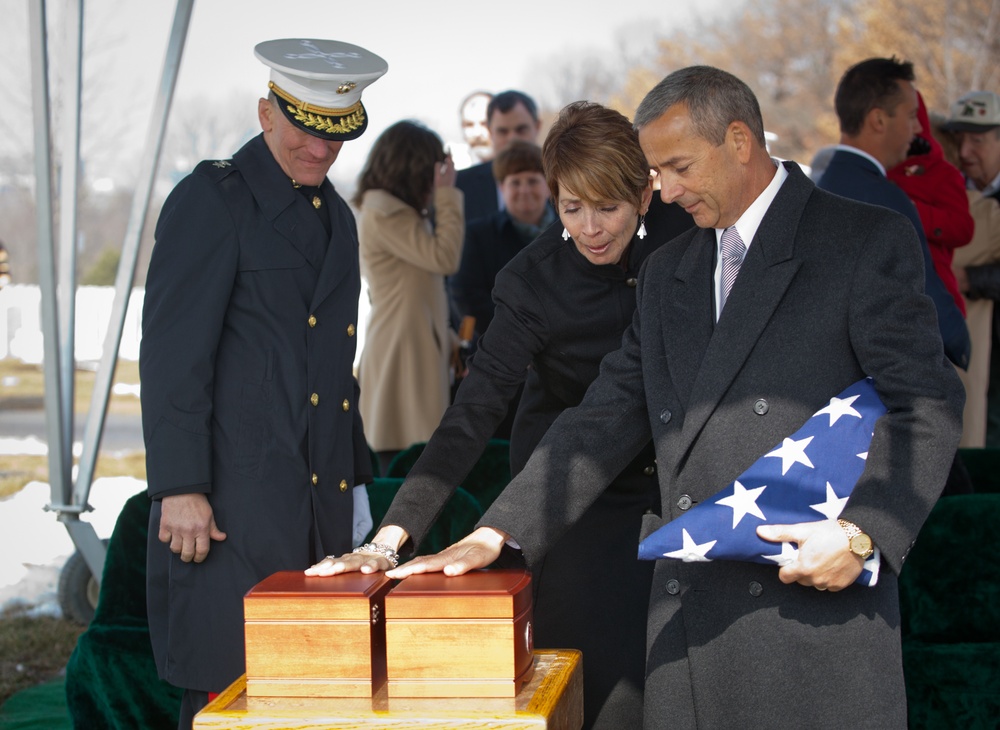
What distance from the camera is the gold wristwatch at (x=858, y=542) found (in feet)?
5.84

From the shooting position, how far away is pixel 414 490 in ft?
7.47

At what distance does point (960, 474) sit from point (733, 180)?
91.1 inches

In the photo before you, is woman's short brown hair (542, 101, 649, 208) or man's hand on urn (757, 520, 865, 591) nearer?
man's hand on urn (757, 520, 865, 591)

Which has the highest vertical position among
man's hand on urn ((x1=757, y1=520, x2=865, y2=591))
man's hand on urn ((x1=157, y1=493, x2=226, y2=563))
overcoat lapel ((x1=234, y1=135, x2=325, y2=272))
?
overcoat lapel ((x1=234, y1=135, x2=325, y2=272))

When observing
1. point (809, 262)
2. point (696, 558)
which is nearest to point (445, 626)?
point (696, 558)

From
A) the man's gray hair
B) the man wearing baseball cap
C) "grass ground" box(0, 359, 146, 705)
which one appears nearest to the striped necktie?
the man's gray hair

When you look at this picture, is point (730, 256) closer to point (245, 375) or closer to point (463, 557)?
point (463, 557)

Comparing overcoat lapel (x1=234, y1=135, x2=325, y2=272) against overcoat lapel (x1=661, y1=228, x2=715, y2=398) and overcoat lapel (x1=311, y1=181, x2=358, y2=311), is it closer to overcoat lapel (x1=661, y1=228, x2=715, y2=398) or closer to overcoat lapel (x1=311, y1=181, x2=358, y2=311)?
overcoat lapel (x1=311, y1=181, x2=358, y2=311)

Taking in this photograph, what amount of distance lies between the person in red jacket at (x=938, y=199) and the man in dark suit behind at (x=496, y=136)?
6.33 ft

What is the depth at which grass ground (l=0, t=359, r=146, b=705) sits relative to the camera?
493cm

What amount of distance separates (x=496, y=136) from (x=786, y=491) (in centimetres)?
455

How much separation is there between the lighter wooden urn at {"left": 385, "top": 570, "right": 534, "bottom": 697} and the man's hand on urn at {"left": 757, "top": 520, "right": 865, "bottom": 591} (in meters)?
0.42

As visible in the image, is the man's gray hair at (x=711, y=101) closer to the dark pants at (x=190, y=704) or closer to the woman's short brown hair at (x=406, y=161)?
the dark pants at (x=190, y=704)

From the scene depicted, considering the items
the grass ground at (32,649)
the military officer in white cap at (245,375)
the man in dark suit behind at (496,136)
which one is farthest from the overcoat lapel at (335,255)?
the man in dark suit behind at (496,136)
